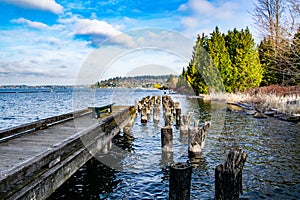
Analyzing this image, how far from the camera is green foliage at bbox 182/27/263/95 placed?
4166cm

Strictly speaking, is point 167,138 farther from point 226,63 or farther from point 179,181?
point 226,63

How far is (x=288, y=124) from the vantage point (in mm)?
17000

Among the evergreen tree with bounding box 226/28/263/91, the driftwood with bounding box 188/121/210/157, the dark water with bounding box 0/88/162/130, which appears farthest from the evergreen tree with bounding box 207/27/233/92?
the driftwood with bounding box 188/121/210/157

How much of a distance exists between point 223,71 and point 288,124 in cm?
2739

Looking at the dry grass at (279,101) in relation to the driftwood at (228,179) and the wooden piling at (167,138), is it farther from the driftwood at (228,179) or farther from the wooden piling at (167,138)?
the driftwood at (228,179)

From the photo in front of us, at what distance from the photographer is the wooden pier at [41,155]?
437 centimetres

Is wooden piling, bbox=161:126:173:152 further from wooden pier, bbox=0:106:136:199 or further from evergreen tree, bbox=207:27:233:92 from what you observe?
evergreen tree, bbox=207:27:233:92

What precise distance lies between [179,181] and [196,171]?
386 cm

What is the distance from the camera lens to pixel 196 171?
330 inches

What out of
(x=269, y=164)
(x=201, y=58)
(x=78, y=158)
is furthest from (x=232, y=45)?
(x=78, y=158)

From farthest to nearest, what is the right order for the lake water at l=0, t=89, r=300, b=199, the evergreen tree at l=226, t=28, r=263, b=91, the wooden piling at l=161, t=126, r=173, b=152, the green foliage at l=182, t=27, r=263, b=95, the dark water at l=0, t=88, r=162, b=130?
1. the green foliage at l=182, t=27, r=263, b=95
2. the evergreen tree at l=226, t=28, r=263, b=91
3. the dark water at l=0, t=88, r=162, b=130
4. the wooden piling at l=161, t=126, r=173, b=152
5. the lake water at l=0, t=89, r=300, b=199

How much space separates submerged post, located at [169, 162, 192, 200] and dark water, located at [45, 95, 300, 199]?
2043 mm

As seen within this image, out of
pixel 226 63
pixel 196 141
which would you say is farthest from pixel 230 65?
pixel 196 141

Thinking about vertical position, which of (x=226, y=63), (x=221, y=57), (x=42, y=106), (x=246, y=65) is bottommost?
(x=42, y=106)
